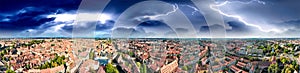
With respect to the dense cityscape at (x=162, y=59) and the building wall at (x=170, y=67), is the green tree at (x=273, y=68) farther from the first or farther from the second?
the building wall at (x=170, y=67)

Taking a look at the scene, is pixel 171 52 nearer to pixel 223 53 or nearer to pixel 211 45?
pixel 211 45

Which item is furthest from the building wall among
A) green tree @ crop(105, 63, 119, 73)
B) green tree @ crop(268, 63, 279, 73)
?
green tree @ crop(268, 63, 279, 73)

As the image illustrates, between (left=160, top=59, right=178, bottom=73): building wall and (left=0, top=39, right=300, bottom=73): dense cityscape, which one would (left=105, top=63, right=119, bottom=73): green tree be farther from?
(left=160, top=59, right=178, bottom=73): building wall

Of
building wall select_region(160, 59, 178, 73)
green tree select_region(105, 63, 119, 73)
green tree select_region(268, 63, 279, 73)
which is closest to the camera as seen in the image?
building wall select_region(160, 59, 178, 73)

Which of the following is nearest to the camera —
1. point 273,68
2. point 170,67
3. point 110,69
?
point 170,67

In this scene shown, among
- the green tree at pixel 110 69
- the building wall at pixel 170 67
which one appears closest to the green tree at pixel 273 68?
Result: the building wall at pixel 170 67

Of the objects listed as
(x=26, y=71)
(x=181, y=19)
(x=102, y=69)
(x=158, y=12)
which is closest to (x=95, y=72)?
(x=102, y=69)

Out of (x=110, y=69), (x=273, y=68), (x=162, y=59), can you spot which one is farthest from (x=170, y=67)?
(x=273, y=68)

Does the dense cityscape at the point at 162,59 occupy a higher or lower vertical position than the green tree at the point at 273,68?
higher

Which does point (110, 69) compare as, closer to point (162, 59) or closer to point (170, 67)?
point (162, 59)

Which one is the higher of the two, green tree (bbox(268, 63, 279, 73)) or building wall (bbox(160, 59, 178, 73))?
building wall (bbox(160, 59, 178, 73))

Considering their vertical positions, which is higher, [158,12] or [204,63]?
[158,12]
